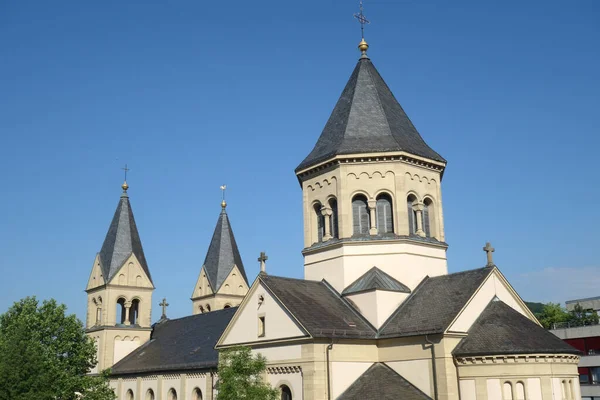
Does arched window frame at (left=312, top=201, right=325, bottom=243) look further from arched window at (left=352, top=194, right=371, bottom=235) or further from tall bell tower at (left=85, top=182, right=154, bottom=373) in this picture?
tall bell tower at (left=85, top=182, right=154, bottom=373)

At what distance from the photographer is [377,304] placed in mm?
32344

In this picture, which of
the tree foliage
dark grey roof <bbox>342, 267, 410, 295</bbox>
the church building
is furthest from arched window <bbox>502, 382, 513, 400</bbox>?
the tree foliage

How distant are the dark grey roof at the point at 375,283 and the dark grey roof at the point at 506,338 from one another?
458 centimetres

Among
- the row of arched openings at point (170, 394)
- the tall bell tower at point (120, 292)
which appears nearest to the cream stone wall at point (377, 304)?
the row of arched openings at point (170, 394)

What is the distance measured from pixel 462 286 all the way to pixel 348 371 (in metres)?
6.71

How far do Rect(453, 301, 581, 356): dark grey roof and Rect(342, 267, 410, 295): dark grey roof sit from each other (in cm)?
458

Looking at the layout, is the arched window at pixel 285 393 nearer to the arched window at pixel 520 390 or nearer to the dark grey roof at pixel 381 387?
the dark grey roof at pixel 381 387

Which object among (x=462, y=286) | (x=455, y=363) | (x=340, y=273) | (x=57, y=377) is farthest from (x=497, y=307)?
(x=57, y=377)

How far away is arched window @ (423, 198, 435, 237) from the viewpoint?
3647 cm

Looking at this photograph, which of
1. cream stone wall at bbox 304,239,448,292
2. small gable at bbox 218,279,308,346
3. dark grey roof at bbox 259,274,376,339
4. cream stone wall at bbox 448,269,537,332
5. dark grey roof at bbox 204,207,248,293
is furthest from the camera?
dark grey roof at bbox 204,207,248,293

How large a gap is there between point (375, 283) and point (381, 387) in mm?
5341

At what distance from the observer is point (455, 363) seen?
28766 mm

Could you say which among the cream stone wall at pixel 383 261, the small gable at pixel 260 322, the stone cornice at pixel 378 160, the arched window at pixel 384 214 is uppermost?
the stone cornice at pixel 378 160

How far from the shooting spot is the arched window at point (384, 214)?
3528 cm
